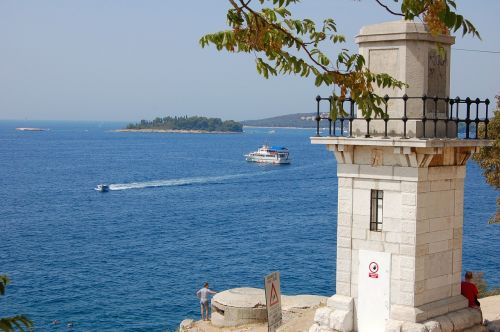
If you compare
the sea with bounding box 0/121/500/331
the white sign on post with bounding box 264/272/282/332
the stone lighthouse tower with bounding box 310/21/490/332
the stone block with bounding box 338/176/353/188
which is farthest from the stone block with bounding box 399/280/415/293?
the sea with bounding box 0/121/500/331

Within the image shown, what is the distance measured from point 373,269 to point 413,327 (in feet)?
4.69

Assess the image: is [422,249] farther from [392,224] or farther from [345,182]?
[345,182]

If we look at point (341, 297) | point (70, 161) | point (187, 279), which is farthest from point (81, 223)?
point (70, 161)

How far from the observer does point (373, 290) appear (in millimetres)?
15156

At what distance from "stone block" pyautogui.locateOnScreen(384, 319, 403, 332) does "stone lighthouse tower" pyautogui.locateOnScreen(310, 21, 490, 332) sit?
0.02 metres

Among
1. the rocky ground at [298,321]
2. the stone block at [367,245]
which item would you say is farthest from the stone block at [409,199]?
the rocky ground at [298,321]

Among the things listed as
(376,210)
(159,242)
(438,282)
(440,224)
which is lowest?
(159,242)

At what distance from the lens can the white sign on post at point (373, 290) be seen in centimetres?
1499

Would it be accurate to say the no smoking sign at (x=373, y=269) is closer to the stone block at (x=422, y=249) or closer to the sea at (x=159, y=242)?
the stone block at (x=422, y=249)

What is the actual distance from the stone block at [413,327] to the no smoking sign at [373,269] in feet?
3.82

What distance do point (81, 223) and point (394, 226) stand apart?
2353 inches

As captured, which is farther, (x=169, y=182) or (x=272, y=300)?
(x=169, y=182)

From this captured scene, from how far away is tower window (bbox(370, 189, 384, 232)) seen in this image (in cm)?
1520

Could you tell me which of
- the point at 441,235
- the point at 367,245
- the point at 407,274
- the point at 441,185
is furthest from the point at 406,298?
the point at 441,185
